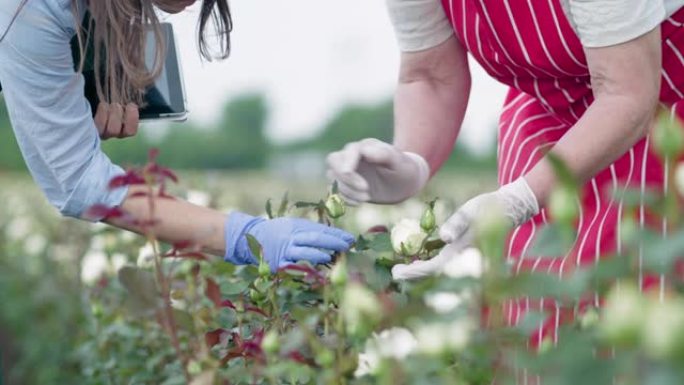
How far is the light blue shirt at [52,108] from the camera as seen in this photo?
1.97 meters

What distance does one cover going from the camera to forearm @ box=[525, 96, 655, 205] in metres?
1.81

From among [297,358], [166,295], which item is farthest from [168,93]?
[297,358]

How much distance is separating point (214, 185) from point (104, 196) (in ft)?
7.92

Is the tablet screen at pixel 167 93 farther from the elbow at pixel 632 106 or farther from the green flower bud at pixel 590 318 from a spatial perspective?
the green flower bud at pixel 590 318

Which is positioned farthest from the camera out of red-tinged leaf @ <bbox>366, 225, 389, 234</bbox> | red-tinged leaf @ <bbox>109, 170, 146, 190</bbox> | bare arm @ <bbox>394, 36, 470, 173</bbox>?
bare arm @ <bbox>394, 36, 470, 173</bbox>

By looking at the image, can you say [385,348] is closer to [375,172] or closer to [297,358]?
[297,358]

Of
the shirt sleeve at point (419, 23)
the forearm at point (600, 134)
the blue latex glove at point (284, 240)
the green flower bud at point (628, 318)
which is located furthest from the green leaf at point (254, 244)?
the green flower bud at point (628, 318)

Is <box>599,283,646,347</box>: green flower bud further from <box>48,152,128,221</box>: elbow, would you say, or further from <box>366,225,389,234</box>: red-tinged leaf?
<box>48,152,128,221</box>: elbow

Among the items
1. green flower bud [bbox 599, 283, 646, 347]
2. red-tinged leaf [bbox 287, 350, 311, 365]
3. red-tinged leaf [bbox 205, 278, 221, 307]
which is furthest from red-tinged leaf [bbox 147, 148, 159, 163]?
green flower bud [bbox 599, 283, 646, 347]

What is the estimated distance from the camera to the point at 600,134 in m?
1.82

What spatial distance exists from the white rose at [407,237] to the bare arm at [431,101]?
624 millimetres

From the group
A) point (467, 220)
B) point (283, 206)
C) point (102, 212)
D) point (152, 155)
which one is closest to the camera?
point (102, 212)

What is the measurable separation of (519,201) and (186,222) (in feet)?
1.88

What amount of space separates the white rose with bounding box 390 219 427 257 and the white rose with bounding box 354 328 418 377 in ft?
1.54
